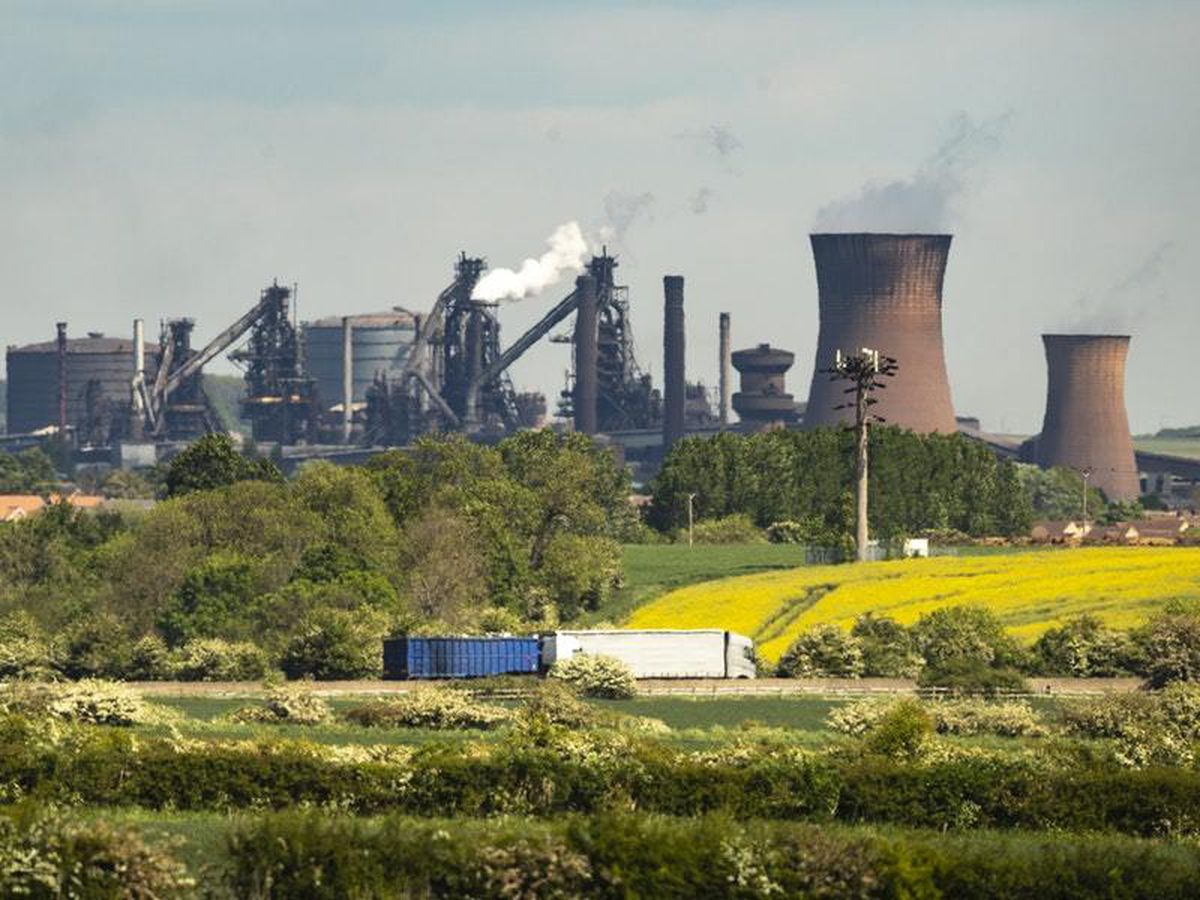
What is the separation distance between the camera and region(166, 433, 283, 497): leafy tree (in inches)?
5271

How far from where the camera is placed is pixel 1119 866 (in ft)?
107

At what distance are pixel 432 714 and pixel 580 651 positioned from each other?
19.1 m

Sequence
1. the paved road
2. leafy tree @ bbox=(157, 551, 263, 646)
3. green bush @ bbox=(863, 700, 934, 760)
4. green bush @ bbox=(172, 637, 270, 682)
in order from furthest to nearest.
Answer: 1. leafy tree @ bbox=(157, 551, 263, 646)
2. green bush @ bbox=(172, 637, 270, 682)
3. the paved road
4. green bush @ bbox=(863, 700, 934, 760)

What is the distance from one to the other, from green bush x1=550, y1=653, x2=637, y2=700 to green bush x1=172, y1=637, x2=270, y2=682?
11.2 m

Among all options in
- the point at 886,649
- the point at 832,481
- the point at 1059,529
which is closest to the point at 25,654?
the point at 886,649

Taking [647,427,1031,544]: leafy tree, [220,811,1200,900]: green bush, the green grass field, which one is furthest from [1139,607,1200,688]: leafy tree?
[647,427,1031,544]: leafy tree

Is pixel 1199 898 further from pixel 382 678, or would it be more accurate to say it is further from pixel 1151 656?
pixel 382 678

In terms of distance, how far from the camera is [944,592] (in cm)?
9825

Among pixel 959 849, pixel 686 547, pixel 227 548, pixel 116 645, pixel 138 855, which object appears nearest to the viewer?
pixel 138 855

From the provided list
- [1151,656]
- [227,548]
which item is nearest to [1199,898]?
[1151,656]

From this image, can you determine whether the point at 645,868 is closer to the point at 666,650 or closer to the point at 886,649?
the point at 666,650

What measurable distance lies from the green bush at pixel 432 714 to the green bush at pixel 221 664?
20.2m

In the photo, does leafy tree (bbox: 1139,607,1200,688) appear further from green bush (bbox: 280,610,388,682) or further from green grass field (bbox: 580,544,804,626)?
green grass field (bbox: 580,544,804,626)

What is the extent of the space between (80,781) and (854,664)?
131 feet
